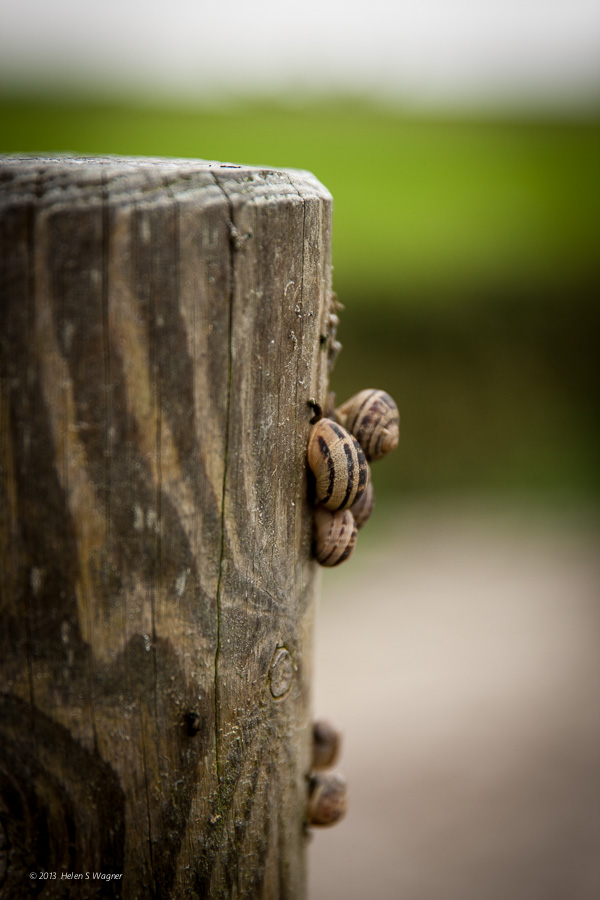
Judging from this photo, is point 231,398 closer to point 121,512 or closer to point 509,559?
point 121,512

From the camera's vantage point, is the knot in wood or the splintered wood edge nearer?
the splintered wood edge

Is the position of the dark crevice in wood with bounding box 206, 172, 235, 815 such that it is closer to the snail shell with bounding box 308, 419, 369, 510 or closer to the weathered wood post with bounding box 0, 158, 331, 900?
the weathered wood post with bounding box 0, 158, 331, 900

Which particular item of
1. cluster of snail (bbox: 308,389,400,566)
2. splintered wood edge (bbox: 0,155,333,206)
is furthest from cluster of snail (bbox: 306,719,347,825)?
splintered wood edge (bbox: 0,155,333,206)

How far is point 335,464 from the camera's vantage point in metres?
1.12

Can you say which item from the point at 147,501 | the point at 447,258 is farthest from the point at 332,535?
the point at 447,258

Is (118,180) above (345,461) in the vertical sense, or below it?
above

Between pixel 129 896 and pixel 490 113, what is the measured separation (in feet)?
33.6

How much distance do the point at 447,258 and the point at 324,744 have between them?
696 cm

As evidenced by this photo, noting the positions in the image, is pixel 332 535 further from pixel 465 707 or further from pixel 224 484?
pixel 465 707

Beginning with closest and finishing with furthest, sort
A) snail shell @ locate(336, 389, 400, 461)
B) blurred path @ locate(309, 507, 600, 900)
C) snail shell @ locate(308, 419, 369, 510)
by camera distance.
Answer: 1. snail shell @ locate(308, 419, 369, 510)
2. snail shell @ locate(336, 389, 400, 461)
3. blurred path @ locate(309, 507, 600, 900)

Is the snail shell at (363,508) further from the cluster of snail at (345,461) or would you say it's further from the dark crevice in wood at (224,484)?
the dark crevice in wood at (224,484)

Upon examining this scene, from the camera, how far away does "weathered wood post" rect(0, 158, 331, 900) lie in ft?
2.89

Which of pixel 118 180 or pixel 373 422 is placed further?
pixel 373 422

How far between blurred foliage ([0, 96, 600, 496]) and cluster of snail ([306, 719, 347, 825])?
582 cm
